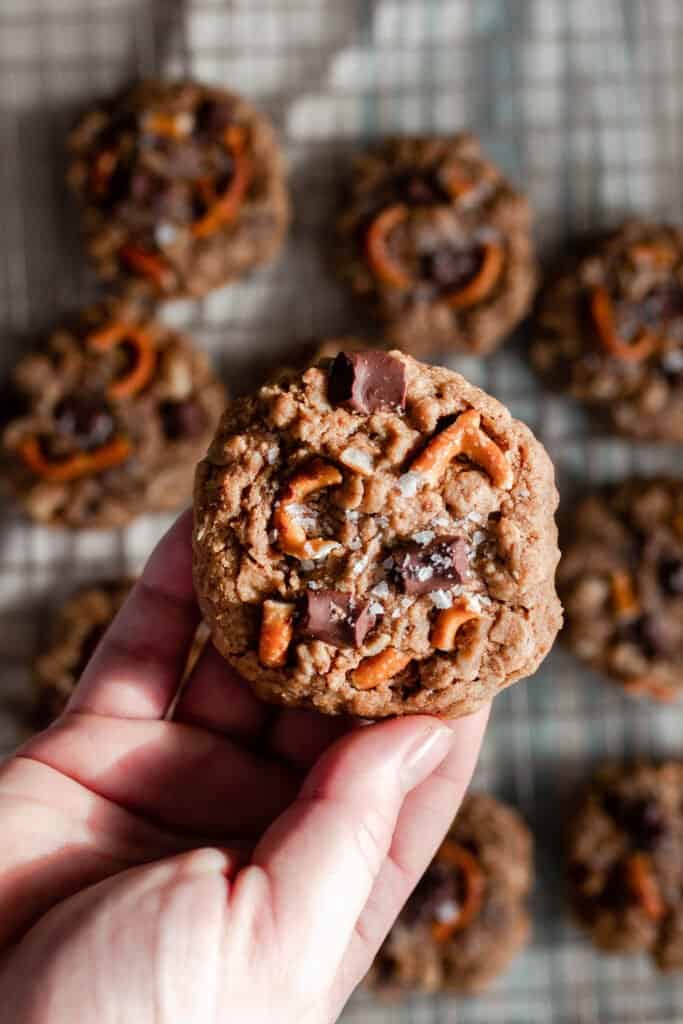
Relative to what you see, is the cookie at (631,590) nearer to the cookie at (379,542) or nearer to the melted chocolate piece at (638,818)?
the melted chocolate piece at (638,818)

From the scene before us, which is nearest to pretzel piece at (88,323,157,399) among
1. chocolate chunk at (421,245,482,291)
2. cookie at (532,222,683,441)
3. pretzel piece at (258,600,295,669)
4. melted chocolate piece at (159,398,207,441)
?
melted chocolate piece at (159,398,207,441)

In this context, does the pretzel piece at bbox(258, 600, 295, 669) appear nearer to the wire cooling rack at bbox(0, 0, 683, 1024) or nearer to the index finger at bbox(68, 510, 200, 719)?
the index finger at bbox(68, 510, 200, 719)

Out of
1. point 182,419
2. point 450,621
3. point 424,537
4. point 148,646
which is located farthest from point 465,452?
point 182,419

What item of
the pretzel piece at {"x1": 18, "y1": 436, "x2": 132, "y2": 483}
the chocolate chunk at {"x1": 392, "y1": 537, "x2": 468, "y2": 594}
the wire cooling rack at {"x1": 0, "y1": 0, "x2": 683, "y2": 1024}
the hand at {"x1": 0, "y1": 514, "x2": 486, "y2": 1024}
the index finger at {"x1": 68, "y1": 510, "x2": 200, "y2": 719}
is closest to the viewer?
the hand at {"x1": 0, "y1": 514, "x2": 486, "y2": 1024}

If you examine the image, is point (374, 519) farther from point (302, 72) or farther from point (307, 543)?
point (302, 72)

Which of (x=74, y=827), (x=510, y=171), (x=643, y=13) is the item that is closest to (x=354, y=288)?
(x=510, y=171)

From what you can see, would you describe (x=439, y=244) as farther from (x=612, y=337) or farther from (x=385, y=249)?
(x=612, y=337)

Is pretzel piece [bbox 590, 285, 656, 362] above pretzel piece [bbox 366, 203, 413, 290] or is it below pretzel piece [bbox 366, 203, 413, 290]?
below
